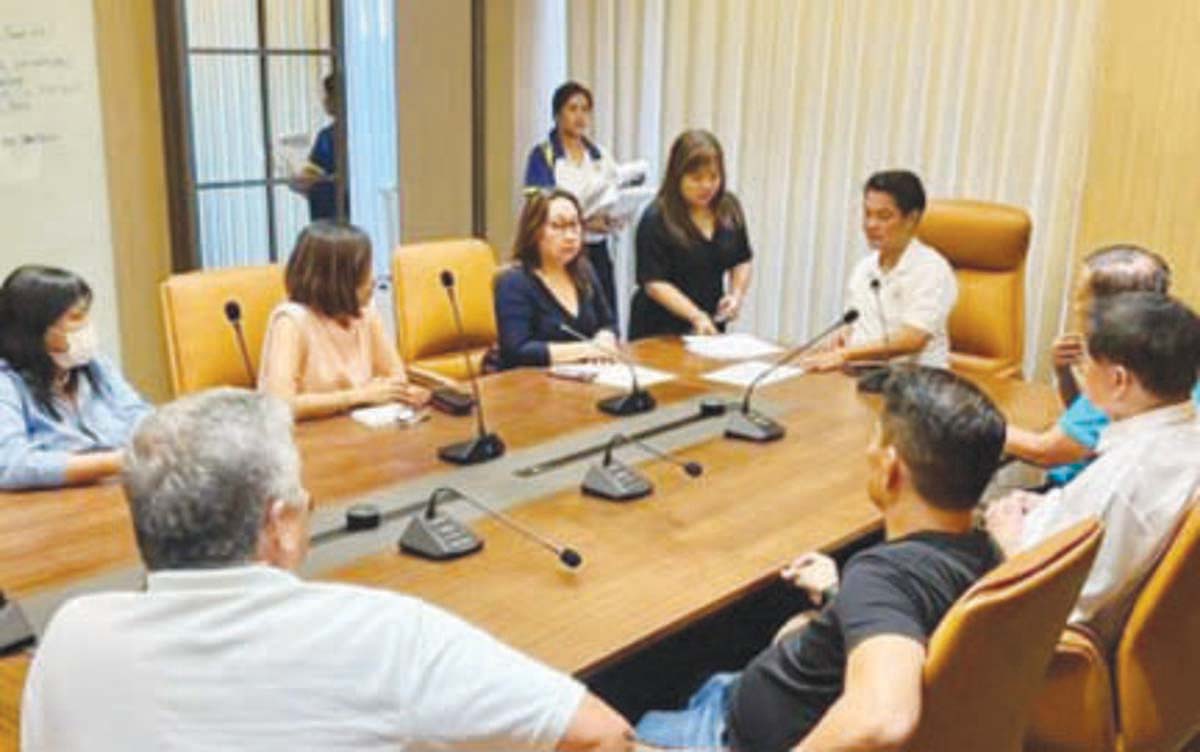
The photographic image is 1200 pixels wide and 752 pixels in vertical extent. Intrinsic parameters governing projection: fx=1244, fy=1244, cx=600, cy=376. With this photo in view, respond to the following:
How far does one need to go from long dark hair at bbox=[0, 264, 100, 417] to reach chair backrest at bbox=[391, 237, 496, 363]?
1.29 m

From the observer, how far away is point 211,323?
312cm

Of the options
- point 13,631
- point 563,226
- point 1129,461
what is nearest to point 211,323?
point 563,226

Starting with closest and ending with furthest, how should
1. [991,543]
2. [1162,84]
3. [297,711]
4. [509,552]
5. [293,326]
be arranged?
1. [297,711]
2. [991,543]
3. [509,552]
4. [293,326]
5. [1162,84]

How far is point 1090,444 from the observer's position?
2.66 meters

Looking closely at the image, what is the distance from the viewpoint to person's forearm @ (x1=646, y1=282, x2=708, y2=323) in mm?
4035

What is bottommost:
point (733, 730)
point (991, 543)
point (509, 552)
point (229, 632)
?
point (733, 730)

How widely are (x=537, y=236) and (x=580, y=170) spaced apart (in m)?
1.53

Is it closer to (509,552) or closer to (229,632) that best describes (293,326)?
(509,552)

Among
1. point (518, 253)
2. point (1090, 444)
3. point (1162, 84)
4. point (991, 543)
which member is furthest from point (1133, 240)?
point (991, 543)

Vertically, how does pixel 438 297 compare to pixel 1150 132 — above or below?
below

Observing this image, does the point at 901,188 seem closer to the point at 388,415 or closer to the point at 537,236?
the point at 537,236

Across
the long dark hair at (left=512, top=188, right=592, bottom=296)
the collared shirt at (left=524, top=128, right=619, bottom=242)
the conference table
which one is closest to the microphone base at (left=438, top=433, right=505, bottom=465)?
the conference table

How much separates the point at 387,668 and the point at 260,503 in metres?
0.22

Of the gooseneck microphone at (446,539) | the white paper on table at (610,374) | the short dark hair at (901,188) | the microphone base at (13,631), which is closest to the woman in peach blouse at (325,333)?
the white paper on table at (610,374)
